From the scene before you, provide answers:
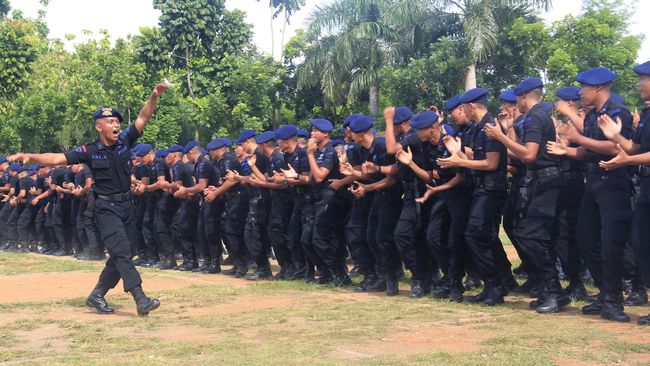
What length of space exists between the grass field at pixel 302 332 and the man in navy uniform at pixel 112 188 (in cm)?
39

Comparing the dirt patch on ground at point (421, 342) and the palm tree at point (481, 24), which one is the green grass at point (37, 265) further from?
the palm tree at point (481, 24)

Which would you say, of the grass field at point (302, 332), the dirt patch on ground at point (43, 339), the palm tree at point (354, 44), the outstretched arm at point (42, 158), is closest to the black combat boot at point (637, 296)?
the grass field at point (302, 332)

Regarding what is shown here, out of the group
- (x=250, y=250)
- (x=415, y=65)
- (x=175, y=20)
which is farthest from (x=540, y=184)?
(x=175, y=20)

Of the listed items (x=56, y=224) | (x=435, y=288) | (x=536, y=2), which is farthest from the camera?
(x=536, y=2)

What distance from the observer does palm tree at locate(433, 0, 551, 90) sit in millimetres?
Answer: 24312

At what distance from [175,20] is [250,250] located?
69.1ft

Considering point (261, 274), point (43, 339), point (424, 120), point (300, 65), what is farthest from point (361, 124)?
point (300, 65)

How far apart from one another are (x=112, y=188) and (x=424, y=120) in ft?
11.4

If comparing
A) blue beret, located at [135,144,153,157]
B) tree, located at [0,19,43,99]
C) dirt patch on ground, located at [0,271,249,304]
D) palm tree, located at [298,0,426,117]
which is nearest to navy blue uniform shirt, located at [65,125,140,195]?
dirt patch on ground, located at [0,271,249,304]

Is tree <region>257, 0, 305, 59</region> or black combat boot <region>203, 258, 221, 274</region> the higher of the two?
tree <region>257, 0, 305, 59</region>

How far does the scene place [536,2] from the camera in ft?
81.0

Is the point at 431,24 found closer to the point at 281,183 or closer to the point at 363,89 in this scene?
the point at 363,89

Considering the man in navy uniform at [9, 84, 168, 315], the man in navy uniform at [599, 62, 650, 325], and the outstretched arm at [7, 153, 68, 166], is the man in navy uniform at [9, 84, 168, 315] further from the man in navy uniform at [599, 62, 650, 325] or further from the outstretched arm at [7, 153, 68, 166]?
the man in navy uniform at [599, 62, 650, 325]

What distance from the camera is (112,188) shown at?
8.41 metres
